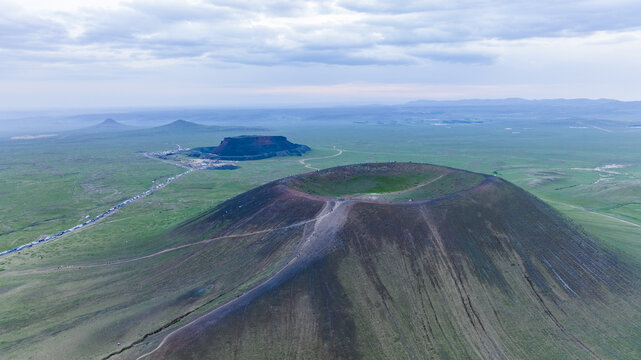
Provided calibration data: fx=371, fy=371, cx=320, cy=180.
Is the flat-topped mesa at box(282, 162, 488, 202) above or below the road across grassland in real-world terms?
above

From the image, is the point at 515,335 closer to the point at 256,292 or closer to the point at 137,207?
the point at 256,292

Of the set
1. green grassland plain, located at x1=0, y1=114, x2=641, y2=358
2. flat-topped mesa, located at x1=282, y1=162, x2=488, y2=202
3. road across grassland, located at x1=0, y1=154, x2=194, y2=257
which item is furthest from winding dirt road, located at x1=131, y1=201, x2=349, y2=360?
road across grassland, located at x1=0, y1=154, x2=194, y2=257

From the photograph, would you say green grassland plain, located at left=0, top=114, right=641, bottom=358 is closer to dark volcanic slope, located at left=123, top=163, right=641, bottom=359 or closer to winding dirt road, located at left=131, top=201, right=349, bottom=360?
winding dirt road, located at left=131, top=201, right=349, bottom=360

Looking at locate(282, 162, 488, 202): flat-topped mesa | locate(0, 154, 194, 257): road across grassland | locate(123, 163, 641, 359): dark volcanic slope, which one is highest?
locate(282, 162, 488, 202): flat-topped mesa

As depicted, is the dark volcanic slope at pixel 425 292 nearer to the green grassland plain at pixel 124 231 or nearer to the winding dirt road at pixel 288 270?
the winding dirt road at pixel 288 270

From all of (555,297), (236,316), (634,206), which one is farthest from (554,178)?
(236,316)

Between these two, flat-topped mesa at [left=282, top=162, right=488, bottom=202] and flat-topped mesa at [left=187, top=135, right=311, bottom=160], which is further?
flat-topped mesa at [left=187, top=135, right=311, bottom=160]
